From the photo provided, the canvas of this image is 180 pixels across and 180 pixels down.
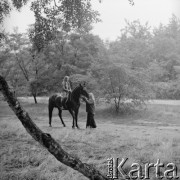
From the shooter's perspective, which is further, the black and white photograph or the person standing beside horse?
the person standing beside horse

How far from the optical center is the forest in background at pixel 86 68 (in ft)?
69.7

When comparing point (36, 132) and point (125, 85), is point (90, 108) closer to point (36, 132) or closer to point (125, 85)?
point (125, 85)

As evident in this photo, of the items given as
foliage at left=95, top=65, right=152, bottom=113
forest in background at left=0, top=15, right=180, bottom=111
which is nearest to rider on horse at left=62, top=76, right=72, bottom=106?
forest in background at left=0, top=15, right=180, bottom=111

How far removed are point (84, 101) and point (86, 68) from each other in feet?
33.6

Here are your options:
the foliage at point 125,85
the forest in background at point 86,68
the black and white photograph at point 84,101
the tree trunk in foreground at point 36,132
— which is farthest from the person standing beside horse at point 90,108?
the tree trunk in foreground at point 36,132

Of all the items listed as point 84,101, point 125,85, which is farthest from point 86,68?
point 84,101

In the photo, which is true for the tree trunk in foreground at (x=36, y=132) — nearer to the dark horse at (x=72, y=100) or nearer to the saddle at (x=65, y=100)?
the dark horse at (x=72, y=100)

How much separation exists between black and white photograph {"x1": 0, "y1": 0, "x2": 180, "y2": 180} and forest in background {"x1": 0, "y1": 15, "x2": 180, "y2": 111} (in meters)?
0.09

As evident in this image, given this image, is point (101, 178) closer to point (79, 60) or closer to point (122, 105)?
point (122, 105)

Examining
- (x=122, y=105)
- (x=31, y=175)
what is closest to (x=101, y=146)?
(x=31, y=175)

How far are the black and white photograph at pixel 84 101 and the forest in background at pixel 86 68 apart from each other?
0.29ft

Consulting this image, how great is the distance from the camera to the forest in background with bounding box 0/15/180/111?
2125 cm

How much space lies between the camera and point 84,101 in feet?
52.9

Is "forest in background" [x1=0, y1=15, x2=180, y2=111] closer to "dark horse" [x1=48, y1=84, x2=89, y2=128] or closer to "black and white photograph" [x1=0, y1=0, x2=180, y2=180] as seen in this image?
"black and white photograph" [x1=0, y1=0, x2=180, y2=180]
